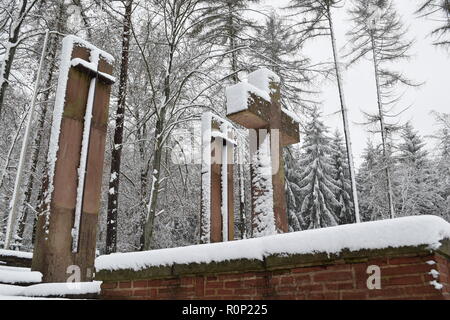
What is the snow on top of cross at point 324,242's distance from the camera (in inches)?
77.9

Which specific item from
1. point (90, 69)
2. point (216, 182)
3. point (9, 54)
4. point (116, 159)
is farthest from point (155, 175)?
point (9, 54)

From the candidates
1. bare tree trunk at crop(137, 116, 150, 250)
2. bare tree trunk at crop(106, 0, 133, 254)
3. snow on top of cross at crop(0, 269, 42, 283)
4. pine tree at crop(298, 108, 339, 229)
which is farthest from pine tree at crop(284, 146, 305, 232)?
snow on top of cross at crop(0, 269, 42, 283)

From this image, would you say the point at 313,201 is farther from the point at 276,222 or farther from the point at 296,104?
the point at 276,222

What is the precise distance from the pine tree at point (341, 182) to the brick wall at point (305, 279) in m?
27.3

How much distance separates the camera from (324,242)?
87.4 inches

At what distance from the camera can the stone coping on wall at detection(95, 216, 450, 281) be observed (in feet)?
6.51

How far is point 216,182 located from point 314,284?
14.1 feet

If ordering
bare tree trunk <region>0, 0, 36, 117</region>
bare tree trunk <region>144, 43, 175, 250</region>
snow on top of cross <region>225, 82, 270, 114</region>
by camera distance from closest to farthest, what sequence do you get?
snow on top of cross <region>225, 82, 270, 114</region>
bare tree trunk <region>144, 43, 175, 250</region>
bare tree trunk <region>0, 0, 36, 117</region>

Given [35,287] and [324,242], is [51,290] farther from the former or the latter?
[324,242]

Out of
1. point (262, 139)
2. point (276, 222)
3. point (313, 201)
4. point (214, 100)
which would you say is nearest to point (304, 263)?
point (276, 222)

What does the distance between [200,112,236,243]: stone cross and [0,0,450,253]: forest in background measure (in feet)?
7.25

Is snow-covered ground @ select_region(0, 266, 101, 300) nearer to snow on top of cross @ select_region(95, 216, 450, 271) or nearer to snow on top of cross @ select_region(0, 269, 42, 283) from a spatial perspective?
snow on top of cross @ select_region(0, 269, 42, 283)

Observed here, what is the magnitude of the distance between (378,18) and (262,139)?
1530 centimetres
